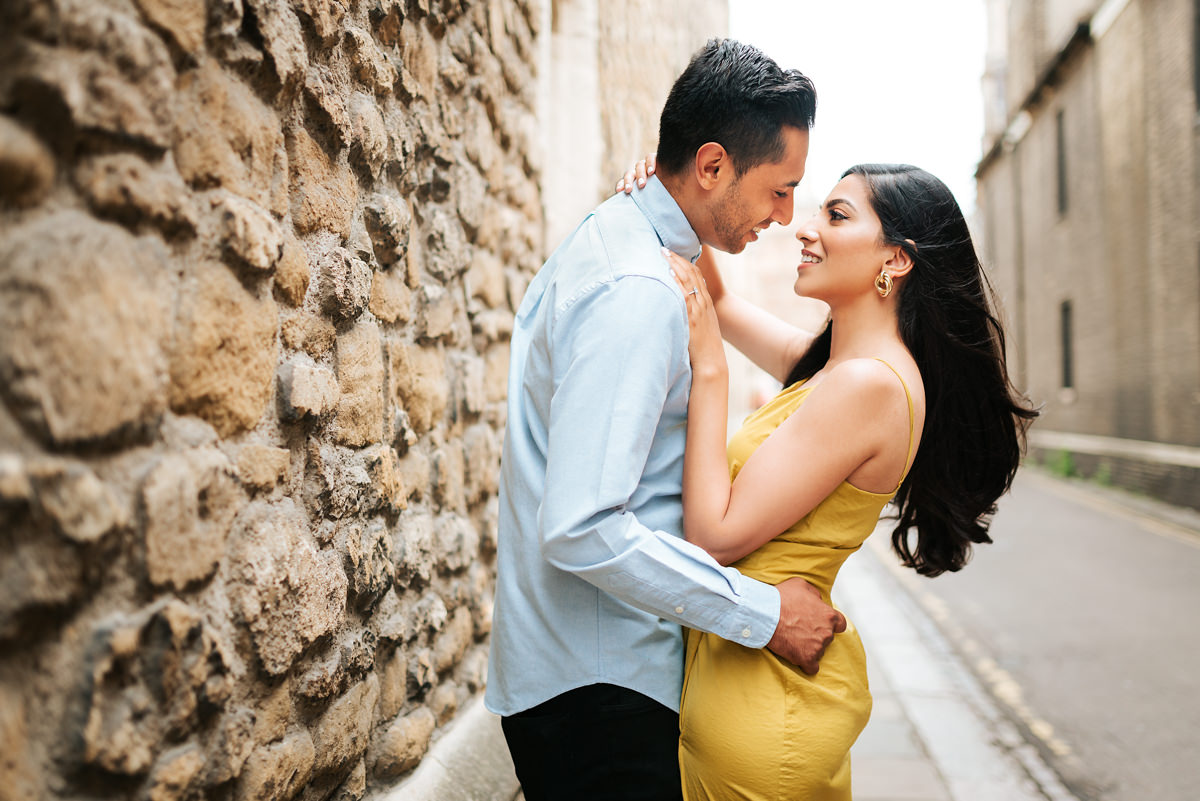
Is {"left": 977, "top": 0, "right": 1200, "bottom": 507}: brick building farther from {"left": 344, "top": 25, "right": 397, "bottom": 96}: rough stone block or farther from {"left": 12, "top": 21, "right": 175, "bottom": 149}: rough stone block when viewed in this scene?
{"left": 12, "top": 21, "right": 175, "bottom": 149}: rough stone block

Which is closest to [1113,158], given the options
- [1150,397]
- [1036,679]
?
[1150,397]

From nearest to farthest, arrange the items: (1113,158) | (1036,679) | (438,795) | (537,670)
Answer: (537,670), (438,795), (1036,679), (1113,158)

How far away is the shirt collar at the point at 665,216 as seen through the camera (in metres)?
1.92

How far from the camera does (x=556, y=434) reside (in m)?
1.57

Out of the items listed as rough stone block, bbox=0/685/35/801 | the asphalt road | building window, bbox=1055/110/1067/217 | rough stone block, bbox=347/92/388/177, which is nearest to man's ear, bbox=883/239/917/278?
rough stone block, bbox=347/92/388/177

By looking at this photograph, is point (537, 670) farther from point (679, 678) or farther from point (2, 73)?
point (2, 73)

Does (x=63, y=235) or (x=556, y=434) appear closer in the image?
(x=63, y=235)

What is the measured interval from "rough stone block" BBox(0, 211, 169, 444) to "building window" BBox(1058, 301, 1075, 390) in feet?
66.2

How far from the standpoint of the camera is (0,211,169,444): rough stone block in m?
0.98

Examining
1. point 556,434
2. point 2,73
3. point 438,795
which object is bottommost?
point 438,795

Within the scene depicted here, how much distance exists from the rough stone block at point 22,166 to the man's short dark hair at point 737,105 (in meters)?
1.25

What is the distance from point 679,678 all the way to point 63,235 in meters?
1.37

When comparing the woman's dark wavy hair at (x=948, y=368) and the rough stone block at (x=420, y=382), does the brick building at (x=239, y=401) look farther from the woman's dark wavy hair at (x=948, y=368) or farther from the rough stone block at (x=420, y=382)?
the woman's dark wavy hair at (x=948, y=368)

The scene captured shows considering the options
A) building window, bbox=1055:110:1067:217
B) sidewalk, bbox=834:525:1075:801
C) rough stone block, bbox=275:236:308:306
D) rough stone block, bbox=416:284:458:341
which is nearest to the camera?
rough stone block, bbox=275:236:308:306
